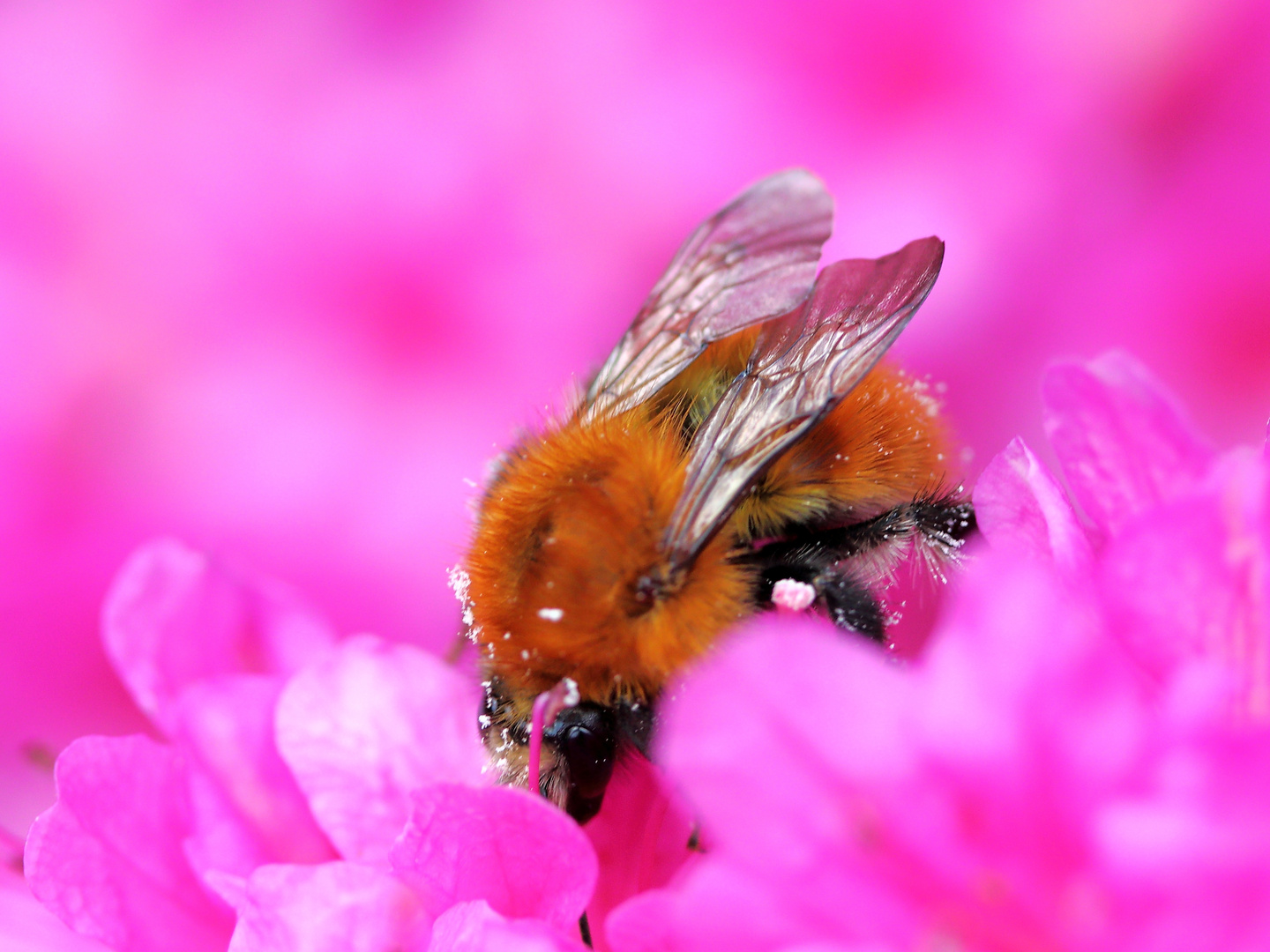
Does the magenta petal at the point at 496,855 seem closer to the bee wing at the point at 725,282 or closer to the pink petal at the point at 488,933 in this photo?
the pink petal at the point at 488,933

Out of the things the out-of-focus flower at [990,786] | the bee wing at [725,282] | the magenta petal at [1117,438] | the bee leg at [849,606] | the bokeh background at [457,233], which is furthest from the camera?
the bokeh background at [457,233]

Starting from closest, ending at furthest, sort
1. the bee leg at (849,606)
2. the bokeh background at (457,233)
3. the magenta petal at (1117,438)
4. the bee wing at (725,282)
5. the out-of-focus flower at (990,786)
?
the out-of-focus flower at (990,786) < the magenta petal at (1117,438) < the bee leg at (849,606) < the bee wing at (725,282) < the bokeh background at (457,233)

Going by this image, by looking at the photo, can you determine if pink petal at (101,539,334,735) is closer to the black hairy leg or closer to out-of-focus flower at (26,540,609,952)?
out-of-focus flower at (26,540,609,952)

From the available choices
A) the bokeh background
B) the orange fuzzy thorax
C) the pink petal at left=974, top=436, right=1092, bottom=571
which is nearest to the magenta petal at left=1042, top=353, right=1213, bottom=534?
the pink petal at left=974, top=436, right=1092, bottom=571

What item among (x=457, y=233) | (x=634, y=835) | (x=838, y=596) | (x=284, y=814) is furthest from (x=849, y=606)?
(x=457, y=233)

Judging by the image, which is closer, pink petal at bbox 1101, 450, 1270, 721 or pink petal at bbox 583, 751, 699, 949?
pink petal at bbox 1101, 450, 1270, 721

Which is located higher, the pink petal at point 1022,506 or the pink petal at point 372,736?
the pink petal at point 1022,506

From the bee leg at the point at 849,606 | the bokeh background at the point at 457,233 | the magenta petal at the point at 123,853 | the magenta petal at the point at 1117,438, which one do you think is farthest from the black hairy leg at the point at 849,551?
the bokeh background at the point at 457,233
